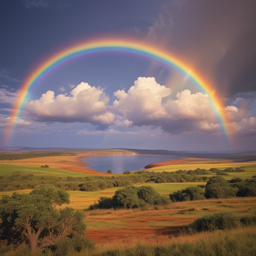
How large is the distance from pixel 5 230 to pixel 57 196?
2.71m

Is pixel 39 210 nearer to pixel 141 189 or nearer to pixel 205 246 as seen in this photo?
pixel 205 246

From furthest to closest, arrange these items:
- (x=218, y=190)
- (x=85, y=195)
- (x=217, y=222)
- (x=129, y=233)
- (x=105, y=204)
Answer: (x=85, y=195)
(x=218, y=190)
(x=105, y=204)
(x=129, y=233)
(x=217, y=222)

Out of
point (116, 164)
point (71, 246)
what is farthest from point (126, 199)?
point (116, 164)

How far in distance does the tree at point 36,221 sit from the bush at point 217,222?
20.3 feet

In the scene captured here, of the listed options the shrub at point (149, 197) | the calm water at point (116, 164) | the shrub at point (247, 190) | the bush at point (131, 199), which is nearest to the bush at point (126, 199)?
the bush at point (131, 199)

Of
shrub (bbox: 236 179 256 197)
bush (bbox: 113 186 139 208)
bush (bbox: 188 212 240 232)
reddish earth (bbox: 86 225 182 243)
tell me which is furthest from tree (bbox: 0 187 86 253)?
shrub (bbox: 236 179 256 197)

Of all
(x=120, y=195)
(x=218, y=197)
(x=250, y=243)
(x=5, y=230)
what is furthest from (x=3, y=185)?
(x=250, y=243)

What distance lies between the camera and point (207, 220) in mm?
9539

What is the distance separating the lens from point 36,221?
8.20 metres

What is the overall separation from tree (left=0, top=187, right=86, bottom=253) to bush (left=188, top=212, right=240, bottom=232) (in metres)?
6.19

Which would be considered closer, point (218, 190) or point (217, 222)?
point (217, 222)

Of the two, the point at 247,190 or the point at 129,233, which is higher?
the point at 129,233

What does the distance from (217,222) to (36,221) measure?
8.96 metres

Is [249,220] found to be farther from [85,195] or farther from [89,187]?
[89,187]
